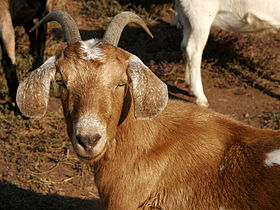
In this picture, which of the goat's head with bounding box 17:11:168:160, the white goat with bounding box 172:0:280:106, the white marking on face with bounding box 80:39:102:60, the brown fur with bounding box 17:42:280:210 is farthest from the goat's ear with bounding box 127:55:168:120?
the white goat with bounding box 172:0:280:106

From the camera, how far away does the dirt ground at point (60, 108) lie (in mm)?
4250

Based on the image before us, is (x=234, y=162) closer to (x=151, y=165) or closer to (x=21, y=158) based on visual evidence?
(x=151, y=165)

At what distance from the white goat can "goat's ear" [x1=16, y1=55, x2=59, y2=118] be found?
124 inches

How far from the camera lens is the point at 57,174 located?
177 inches

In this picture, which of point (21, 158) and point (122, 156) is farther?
point (21, 158)

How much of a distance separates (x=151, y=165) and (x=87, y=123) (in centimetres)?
67

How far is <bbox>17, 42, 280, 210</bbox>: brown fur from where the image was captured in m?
2.54

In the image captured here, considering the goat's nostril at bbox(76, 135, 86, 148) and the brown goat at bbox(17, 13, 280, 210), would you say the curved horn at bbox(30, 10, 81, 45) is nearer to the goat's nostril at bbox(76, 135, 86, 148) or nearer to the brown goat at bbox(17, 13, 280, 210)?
the brown goat at bbox(17, 13, 280, 210)

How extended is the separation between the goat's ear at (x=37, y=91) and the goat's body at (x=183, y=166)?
0.56 m

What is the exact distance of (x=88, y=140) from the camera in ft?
7.63

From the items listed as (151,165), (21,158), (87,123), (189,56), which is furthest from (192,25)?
(87,123)

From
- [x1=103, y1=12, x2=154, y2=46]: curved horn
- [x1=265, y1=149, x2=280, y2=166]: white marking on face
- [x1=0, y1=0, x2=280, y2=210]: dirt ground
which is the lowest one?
[x1=0, y1=0, x2=280, y2=210]: dirt ground

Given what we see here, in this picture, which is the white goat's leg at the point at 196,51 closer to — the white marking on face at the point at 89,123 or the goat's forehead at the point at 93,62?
the goat's forehead at the point at 93,62

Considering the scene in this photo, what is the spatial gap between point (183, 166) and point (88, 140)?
2.59ft
